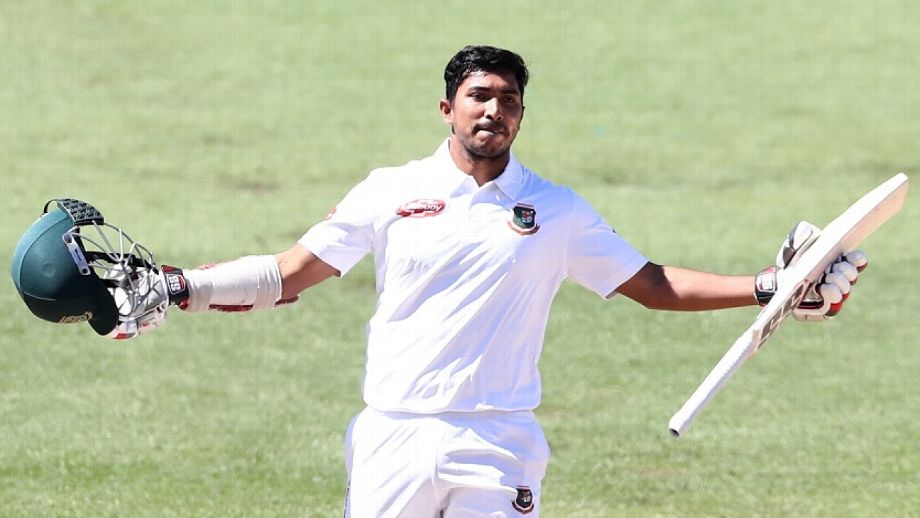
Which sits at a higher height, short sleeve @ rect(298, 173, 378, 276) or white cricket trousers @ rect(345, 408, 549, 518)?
short sleeve @ rect(298, 173, 378, 276)

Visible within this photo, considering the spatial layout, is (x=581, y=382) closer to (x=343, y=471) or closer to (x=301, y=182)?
(x=343, y=471)

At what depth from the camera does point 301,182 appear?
1916 cm

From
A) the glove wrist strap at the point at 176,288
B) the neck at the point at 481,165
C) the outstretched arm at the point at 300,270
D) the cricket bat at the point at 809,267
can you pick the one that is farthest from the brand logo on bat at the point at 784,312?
the glove wrist strap at the point at 176,288

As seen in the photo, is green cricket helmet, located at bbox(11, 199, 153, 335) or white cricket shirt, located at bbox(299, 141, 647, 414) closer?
white cricket shirt, located at bbox(299, 141, 647, 414)

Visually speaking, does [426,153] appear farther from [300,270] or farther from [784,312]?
[784,312]

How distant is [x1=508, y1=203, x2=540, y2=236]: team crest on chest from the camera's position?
5973mm

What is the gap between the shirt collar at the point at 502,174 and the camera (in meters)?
6.05

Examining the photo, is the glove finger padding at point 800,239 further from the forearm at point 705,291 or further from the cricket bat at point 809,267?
the forearm at point 705,291

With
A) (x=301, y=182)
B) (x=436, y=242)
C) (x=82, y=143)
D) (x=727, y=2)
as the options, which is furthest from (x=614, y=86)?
(x=436, y=242)

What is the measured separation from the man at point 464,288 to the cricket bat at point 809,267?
2.6 inches

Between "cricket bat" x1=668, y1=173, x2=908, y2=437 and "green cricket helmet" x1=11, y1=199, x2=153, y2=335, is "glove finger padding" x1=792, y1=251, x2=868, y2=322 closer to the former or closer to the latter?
"cricket bat" x1=668, y1=173, x2=908, y2=437

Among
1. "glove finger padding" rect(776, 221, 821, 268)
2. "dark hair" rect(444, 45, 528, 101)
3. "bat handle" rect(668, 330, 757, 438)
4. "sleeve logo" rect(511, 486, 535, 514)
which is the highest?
"dark hair" rect(444, 45, 528, 101)

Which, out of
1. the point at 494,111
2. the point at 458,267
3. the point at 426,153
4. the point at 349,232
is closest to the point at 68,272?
the point at 349,232

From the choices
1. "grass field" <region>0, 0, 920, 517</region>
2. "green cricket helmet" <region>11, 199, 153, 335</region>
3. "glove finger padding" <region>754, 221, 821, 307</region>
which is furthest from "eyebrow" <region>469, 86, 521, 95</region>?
"grass field" <region>0, 0, 920, 517</region>
